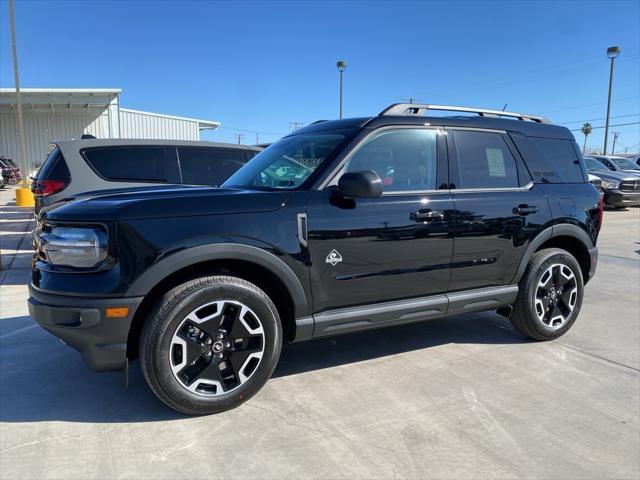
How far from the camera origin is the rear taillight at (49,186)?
6.59 metres

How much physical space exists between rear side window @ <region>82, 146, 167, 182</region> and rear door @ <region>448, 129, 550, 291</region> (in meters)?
4.70

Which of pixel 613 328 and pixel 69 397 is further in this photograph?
pixel 613 328

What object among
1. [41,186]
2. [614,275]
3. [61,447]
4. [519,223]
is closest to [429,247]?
[519,223]

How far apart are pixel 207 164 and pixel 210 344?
15.8 feet

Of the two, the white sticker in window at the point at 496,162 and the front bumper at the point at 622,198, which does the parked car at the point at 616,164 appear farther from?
the white sticker in window at the point at 496,162

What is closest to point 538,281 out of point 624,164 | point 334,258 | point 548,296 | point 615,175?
point 548,296

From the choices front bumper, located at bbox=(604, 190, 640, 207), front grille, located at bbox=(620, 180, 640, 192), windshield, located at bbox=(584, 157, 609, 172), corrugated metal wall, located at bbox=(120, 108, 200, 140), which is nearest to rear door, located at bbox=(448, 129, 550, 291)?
front bumper, located at bbox=(604, 190, 640, 207)

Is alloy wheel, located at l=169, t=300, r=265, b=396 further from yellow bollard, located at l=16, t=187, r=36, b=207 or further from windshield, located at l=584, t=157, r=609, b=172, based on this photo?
windshield, located at l=584, t=157, r=609, b=172

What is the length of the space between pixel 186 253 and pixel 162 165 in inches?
185

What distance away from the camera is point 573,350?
4.02 m

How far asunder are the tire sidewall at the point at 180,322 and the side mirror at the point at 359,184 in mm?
873

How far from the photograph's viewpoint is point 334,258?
3.13m

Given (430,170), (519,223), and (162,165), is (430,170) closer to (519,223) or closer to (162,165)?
(519,223)

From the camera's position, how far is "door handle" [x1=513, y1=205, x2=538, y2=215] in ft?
12.7
